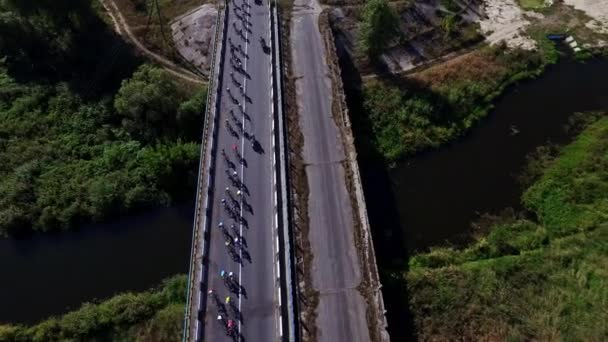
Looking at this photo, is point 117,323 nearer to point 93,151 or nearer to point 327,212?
point 327,212

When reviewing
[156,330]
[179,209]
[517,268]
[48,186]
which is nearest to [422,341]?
[517,268]

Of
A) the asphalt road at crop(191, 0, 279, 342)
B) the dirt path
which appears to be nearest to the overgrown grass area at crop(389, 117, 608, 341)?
the asphalt road at crop(191, 0, 279, 342)

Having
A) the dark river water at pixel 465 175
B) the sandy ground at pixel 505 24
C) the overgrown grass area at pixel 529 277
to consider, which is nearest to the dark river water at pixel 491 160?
the dark river water at pixel 465 175

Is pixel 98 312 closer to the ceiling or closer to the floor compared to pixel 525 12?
closer to the floor

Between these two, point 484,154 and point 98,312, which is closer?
point 98,312

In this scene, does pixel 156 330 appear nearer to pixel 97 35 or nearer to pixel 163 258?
pixel 163 258

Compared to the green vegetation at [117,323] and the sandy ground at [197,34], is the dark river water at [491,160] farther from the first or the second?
the sandy ground at [197,34]
